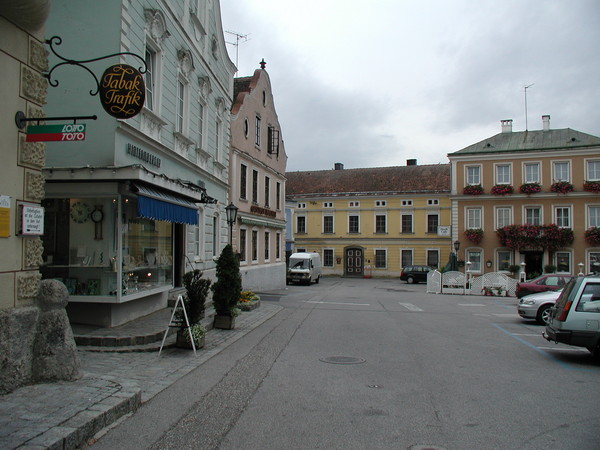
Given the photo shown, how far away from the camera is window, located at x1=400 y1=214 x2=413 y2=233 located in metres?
48.8

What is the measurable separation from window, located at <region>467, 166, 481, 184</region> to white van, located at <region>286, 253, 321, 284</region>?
14.5 m

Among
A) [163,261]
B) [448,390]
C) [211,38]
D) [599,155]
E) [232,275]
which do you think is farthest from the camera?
[599,155]

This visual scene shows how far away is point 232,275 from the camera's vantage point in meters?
12.2

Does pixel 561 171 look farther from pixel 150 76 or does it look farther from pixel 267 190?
pixel 150 76

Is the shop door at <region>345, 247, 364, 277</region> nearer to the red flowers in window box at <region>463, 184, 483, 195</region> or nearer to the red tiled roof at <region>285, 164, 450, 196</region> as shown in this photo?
the red tiled roof at <region>285, 164, 450, 196</region>

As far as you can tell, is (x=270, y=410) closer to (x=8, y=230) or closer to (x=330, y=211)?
(x=8, y=230)

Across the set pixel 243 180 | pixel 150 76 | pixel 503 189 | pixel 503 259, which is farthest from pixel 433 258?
pixel 150 76

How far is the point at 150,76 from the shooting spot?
12.8 m

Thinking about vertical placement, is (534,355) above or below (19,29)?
below

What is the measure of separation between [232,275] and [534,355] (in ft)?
22.8

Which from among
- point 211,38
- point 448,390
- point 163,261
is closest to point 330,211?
point 211,38

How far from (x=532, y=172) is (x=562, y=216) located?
161 inches

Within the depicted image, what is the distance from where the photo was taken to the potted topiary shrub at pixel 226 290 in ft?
40.0

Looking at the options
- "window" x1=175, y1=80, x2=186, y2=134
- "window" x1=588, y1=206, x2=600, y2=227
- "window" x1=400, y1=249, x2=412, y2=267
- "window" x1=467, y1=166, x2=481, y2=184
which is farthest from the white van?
"window" x1=175, y1=80, x2=186, y2=134
